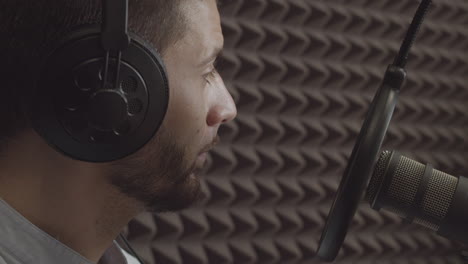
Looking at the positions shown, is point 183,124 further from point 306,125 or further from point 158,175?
point 306,125

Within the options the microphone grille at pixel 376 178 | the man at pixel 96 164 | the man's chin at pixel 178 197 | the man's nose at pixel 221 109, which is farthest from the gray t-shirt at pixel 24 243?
the microphone grille at pixel 376 178

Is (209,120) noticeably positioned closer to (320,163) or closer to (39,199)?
(39,199)

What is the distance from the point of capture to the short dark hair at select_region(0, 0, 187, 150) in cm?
52

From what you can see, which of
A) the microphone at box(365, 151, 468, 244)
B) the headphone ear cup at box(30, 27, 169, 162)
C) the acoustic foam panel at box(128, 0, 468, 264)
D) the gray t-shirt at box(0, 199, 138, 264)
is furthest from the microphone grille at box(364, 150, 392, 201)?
the acoustic foam panel at box(128, 0, 468, 264)

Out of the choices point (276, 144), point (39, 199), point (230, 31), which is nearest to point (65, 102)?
point (39, 199)

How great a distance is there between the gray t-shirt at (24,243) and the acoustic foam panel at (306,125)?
0.42 meters

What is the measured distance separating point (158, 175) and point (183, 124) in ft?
0.21

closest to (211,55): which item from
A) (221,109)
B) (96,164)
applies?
(221,109)

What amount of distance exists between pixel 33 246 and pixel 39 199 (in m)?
0.05

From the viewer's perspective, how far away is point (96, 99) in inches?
20.0

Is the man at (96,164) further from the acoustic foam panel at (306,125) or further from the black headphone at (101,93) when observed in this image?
the acoustic foam panel at (306,125)

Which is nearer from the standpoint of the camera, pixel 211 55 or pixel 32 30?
pixel 32 30

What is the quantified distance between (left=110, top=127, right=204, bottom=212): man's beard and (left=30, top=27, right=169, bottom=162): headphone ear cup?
0.10 metres

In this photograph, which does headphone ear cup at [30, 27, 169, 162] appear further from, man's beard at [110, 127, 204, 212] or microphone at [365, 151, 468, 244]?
microphone at [365, 151, 468, 244]
